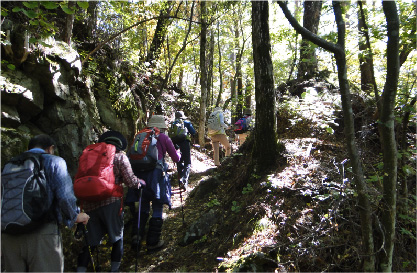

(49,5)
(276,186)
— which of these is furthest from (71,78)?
(276,186)

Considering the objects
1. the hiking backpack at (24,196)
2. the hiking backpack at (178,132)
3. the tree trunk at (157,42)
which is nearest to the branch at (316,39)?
the hiking backpack at (24,196)

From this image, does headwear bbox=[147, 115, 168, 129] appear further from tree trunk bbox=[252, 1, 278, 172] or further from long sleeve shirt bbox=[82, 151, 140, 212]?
tree trunk bbox=[252, 1, 278, 172]

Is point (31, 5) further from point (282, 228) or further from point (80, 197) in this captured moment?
point (282, 228)

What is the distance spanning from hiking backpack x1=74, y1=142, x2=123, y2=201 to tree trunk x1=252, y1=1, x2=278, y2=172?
3444 millimetres

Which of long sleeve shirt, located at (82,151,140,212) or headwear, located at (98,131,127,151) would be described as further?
headwear, located at (98,131,127,151)

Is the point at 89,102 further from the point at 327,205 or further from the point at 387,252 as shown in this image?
the point at 387,252

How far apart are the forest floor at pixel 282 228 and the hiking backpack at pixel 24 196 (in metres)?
2.39

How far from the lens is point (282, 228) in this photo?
4230 millimetres

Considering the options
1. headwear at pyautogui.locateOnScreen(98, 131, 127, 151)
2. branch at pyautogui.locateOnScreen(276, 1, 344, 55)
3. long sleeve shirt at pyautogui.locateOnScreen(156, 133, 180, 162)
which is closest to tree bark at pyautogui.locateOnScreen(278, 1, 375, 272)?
branch at pyautogui.locateOnScreen(276, 1, 344, 55)

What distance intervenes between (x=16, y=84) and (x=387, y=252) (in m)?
7.34

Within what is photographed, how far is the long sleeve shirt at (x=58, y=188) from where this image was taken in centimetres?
297

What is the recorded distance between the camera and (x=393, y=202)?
334 centimetres

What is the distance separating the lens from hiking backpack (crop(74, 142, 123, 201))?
375cm

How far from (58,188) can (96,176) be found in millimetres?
800
